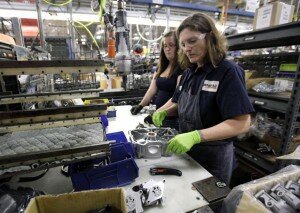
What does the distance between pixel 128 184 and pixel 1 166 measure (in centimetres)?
51

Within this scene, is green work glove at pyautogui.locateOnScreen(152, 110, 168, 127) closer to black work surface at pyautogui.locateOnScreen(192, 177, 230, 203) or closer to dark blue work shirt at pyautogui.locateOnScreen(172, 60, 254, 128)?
dark blue work shirt at pyautogui.locateOnScreen(172, 60, 254, 128)

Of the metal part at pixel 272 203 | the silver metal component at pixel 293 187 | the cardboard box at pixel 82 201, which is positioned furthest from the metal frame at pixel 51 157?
the silver metal component at pixel 293 187

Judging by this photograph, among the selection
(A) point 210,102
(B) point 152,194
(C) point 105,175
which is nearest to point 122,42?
(A) point 210,102

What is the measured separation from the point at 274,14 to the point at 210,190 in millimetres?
1568

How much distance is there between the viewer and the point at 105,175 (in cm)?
86

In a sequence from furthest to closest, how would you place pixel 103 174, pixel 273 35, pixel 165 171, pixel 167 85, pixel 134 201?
pixel 167 85 < pixel 273 35 < pixel 165 171 < pixel 103 174 < pixel 134 201

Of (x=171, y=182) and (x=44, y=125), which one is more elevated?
(x=44, y=125)

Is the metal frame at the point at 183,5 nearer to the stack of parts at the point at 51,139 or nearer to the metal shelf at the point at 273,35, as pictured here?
the metal shelf at the point at 273,35

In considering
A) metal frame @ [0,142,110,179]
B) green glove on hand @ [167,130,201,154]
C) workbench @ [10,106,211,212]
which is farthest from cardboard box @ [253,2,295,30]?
metal frame @ [0,142,110,179]

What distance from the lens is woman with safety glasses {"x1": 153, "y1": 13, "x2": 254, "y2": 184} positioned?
1025mm

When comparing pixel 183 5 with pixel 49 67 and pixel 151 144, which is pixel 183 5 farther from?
pixel 49 67

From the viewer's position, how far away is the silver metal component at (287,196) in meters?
0.59

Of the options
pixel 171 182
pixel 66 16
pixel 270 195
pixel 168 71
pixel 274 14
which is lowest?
pixel 171 182

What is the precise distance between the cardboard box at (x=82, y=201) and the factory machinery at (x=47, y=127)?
0.15 m
